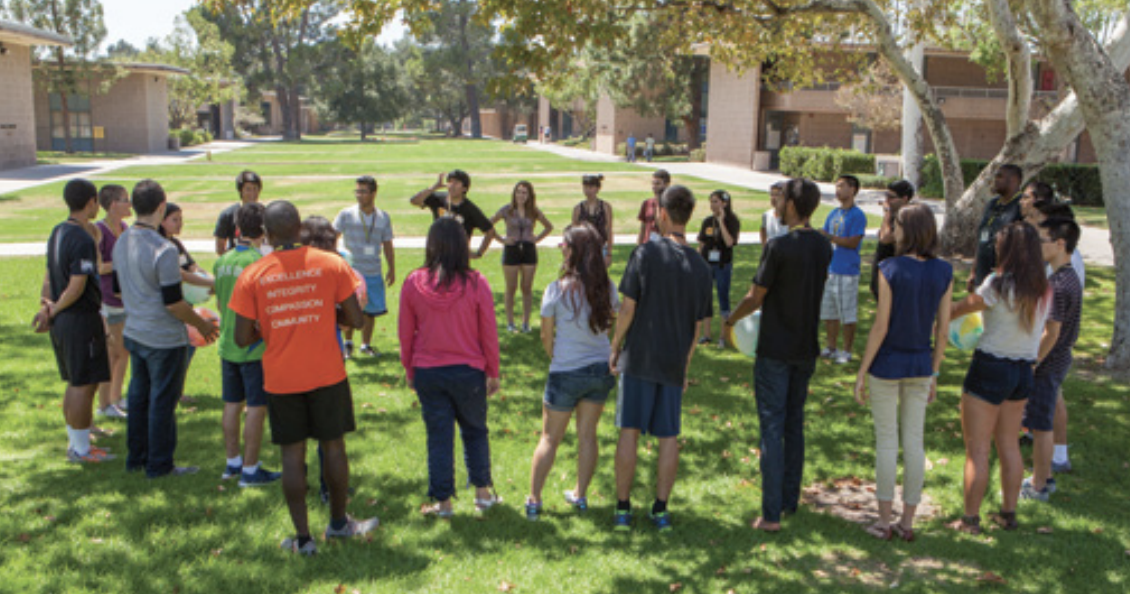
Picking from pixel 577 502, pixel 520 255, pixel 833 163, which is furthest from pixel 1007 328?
pixel 833 163

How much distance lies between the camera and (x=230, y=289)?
5.41 meters

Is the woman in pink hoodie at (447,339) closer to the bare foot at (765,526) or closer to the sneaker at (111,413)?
the bare foot at (765,526)

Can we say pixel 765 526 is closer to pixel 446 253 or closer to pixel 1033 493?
pixel 1033 493

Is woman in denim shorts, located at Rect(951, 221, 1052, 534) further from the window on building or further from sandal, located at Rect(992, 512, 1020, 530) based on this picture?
the window on building

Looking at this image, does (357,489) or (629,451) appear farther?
(357,489)

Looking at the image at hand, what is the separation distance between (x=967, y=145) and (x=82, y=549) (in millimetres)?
45627

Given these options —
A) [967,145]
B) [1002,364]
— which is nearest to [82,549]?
[1002,364]

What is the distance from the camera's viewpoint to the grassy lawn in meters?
20.8

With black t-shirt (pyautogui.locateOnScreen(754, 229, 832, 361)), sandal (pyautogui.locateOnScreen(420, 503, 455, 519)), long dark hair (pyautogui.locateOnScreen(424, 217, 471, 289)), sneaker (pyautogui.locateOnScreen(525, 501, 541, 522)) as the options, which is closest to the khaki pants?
black t-shirt (pyautogui.locateOnScreen(754, 229, 832, 361))

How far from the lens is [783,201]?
506cm

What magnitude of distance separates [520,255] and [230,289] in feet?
14.5

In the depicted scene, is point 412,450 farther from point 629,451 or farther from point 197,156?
point 197,156

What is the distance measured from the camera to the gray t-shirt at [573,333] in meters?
5.01

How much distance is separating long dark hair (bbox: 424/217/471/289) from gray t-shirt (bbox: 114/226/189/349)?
1671 mm
